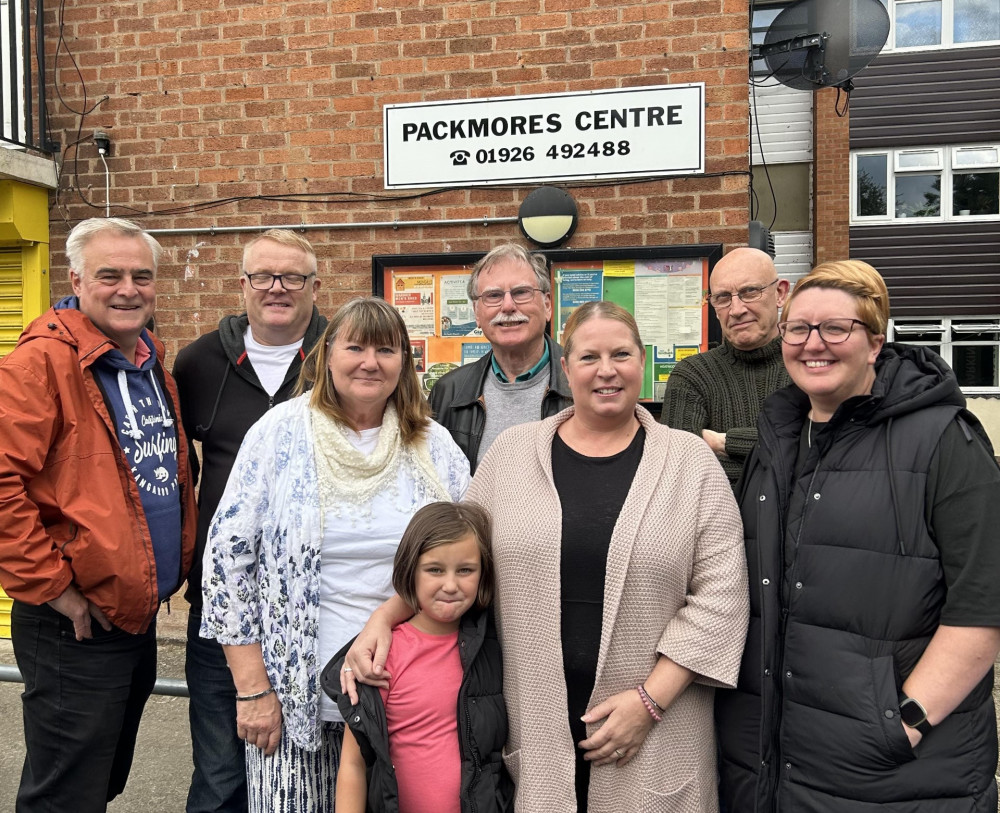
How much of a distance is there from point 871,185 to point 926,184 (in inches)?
44.5

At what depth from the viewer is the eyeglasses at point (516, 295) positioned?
260 cm

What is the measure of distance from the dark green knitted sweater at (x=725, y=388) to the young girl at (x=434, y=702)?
906mm

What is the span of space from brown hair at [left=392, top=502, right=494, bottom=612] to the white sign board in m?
2.64

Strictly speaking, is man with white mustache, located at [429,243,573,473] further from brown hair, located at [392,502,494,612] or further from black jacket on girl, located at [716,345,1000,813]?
black jacket on girl, located at [716,345,1000,813]

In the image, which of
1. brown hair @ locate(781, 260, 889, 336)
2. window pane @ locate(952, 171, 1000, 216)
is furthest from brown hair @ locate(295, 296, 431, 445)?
window pane @ locate(952, 171, 1000, 216)

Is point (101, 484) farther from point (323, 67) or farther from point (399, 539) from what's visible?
point (323, 67)

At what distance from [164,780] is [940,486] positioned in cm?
342

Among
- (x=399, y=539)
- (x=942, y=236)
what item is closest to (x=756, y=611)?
(x=399, y=539)

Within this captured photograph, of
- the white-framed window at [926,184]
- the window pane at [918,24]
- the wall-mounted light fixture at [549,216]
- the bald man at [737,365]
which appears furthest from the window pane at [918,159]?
the bald man at [737,365]

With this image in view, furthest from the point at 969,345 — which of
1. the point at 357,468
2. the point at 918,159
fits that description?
the point at 357,468

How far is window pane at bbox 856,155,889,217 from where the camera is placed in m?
15.8

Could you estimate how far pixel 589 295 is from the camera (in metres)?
4.17

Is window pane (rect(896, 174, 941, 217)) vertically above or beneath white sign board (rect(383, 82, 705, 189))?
above

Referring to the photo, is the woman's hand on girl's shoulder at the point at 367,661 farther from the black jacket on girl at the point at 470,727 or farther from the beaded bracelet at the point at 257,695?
the beaded bracelet at the point at 257,695
